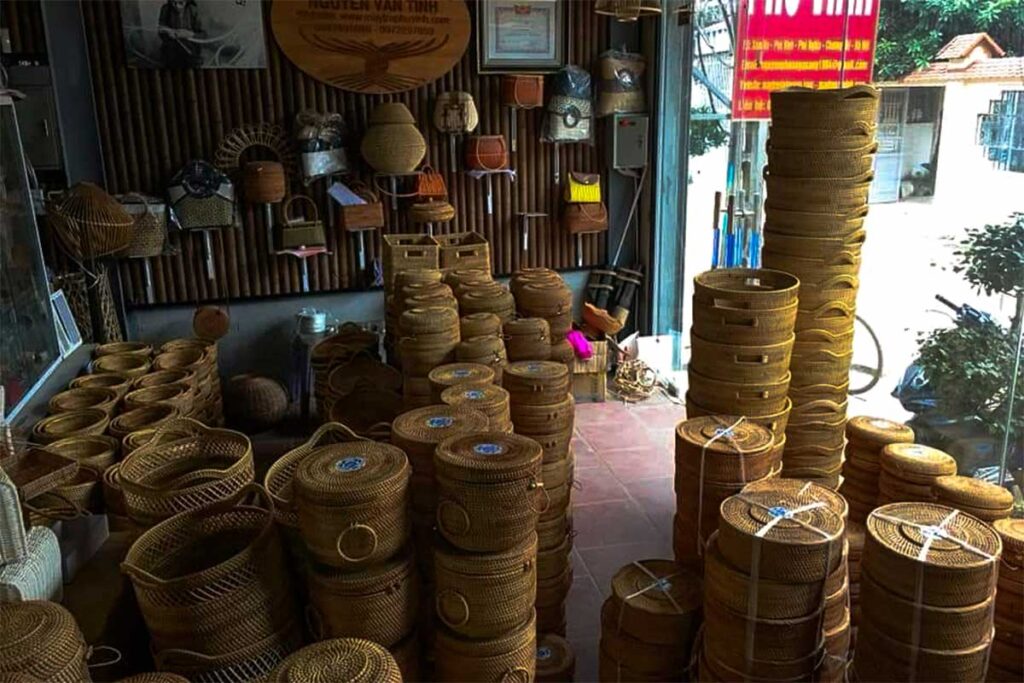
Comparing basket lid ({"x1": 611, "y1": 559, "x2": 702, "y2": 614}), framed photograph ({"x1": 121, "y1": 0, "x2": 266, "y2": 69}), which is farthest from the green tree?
framed photograph ({"x1": 121, "y1": 0, "x2": 266, "y2": 69})

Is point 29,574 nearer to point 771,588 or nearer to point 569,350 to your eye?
point 771,588

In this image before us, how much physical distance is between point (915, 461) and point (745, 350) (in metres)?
0.85

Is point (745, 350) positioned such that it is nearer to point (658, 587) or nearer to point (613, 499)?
point (658, 587)

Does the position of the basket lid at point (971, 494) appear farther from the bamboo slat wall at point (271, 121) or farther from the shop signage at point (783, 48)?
the bamboo slat wall at point (271, 121)

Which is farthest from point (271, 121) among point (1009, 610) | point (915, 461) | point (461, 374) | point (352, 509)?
point (1009, 610)

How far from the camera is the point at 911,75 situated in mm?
4633

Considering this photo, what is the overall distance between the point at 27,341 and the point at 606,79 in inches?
180

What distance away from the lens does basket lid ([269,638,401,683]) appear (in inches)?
78.6

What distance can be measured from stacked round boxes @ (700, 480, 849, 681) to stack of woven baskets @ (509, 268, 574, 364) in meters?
2.03

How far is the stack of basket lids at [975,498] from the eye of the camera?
3189mm

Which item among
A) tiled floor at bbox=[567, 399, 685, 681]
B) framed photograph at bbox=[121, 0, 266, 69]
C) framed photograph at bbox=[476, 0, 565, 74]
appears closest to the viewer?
tiled floor at bbox=[567, 399, 685, 681]

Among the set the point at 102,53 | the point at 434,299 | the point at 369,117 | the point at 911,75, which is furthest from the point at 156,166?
the point at 911,75

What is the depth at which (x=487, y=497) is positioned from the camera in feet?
8.46

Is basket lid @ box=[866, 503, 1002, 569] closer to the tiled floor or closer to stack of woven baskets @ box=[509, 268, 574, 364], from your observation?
the tiled floor
